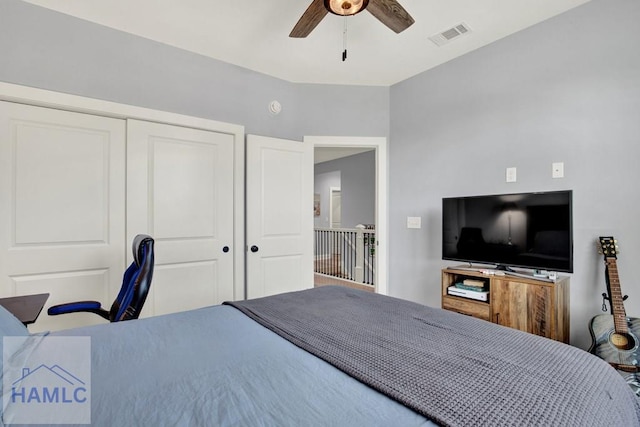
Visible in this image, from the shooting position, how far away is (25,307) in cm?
154

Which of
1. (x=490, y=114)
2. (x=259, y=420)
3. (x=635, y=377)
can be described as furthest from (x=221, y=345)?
(x=490, y=114)

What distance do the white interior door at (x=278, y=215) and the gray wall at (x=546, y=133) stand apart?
111 cm

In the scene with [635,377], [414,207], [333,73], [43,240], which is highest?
[333,73]

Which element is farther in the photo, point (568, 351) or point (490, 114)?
point (490, 114)

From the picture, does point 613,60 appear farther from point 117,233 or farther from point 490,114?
point 117,233

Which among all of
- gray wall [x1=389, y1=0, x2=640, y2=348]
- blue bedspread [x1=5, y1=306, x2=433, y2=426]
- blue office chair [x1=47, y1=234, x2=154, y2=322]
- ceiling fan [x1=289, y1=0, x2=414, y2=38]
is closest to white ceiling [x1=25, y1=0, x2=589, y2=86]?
gray wall [x1=389, y1=0, x2=640, y2=348]

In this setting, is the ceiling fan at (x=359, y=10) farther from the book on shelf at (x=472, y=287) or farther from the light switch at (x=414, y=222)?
the book on shelf at (x=472, y=287)

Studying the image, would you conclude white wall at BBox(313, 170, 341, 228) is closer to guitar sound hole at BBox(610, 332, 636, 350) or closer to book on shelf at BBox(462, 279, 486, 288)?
book on shelf at BBox(462, 279, 486, 288)

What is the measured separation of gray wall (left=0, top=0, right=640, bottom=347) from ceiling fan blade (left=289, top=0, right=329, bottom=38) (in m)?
1.25

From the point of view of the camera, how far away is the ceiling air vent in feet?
8.20

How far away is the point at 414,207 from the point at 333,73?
169 cm

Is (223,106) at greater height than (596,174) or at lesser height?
greater

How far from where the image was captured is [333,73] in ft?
10.8

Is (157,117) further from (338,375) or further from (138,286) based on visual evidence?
(338,375)
